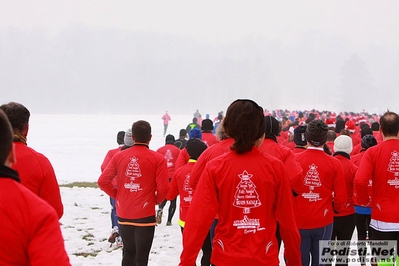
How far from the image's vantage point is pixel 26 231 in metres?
1.97

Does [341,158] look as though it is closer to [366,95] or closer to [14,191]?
[14,191]

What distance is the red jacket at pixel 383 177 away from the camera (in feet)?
16.3

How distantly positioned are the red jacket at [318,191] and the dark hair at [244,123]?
2.39 metres

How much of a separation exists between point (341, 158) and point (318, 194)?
3.68 ft

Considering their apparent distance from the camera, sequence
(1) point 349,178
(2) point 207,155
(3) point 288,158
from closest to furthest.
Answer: (2) point 207,155, (3) point 288,158, (1) point 349,178

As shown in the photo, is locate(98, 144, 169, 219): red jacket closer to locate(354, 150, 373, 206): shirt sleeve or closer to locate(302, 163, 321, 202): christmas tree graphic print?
locate(302, 163, 321, 202): christmas tree graphic print

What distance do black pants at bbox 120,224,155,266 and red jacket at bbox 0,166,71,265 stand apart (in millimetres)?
3731

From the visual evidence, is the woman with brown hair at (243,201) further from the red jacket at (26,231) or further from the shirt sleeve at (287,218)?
the red jacket at (26,231)

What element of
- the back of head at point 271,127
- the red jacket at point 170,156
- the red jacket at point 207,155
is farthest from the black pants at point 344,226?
the red jacket at point 170,156

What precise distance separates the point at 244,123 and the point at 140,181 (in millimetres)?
2968

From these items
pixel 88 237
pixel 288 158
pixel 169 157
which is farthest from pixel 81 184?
pixel 288 158

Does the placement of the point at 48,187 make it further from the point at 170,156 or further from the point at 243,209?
the point at 170,156

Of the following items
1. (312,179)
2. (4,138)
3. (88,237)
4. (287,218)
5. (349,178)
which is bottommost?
(88,237)

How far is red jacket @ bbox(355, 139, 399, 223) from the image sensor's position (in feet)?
16.3
